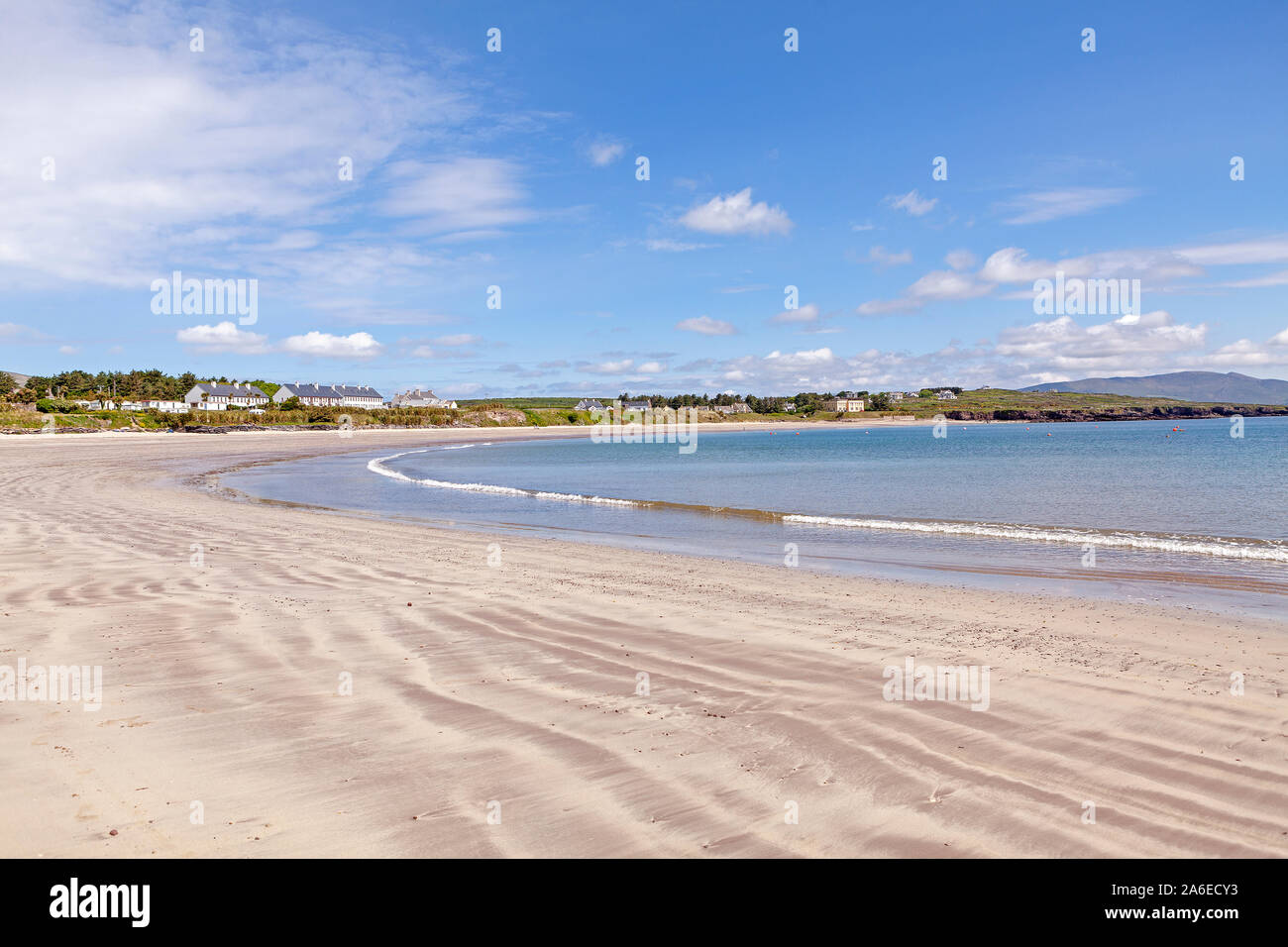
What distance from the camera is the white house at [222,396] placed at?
481 ft

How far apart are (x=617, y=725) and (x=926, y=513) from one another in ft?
63.3

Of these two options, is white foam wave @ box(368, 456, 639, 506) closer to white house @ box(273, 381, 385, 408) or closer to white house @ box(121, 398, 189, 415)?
white house @ box(121, 398, 189, 415)

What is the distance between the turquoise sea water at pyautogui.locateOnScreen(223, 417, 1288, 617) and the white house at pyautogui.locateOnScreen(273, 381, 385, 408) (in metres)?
133

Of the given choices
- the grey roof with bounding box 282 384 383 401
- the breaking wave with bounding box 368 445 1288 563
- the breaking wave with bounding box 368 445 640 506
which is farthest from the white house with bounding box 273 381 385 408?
the breaking wave with bounding box 368 445 1288 563

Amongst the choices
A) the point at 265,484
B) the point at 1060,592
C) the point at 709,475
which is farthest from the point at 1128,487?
the point at 265,484

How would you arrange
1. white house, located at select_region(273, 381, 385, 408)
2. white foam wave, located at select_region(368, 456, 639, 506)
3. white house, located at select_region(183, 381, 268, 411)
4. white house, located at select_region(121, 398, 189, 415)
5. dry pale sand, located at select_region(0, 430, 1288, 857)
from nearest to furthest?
dry pale sand, located at select_region(0, 430, 1288, 857)
white foam wave, located at select_region(368, 456, 639, 506)
white house, located at select_region(121, 398, 189, 415)
white house, located at select_region(183, 381, 268, 411)
white house, located at select_region(273, 381, 385, 408)

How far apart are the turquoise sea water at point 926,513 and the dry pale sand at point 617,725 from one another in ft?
11.3

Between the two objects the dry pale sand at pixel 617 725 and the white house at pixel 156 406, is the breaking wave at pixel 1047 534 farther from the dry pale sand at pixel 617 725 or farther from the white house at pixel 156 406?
the white house at pixel 156 406

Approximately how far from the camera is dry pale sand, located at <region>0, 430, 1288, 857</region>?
13.6ft

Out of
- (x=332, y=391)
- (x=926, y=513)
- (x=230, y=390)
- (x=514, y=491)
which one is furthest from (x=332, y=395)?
(x=926, y=513)

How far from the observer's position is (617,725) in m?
5.69

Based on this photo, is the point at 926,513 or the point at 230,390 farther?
the point at 230,390

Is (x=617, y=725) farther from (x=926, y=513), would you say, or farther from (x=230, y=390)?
(x=230, y=390)

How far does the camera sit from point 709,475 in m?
41.5
